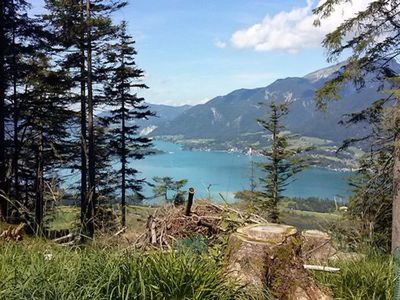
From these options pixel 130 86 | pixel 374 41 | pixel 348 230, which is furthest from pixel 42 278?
pixel 130 86

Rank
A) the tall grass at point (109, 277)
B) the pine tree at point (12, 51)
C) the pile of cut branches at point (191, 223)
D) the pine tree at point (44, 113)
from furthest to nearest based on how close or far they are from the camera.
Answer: the pine tree at point (44, 113), the pine tree at point (12, 51), the pile of cut branches at point (191, 223), the tall grass at point (109, 277)

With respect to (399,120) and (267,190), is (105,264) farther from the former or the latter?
(267,190)

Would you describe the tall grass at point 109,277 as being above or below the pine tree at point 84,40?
below

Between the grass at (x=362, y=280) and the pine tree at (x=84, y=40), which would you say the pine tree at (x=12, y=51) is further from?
the grass at (x=362, y=280)

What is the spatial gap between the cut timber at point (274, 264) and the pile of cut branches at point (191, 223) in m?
1.45

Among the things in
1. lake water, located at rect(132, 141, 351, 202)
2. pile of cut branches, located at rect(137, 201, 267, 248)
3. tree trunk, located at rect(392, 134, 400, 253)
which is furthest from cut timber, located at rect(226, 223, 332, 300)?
tree trunk, located at rect(392, 134, 400, 253)

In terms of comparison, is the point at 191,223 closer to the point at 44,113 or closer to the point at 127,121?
the point at 44,113

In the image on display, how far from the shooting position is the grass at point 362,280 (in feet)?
13.3

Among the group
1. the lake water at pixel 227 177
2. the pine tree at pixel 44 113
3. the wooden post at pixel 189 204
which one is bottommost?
the lake water at pixel 227 177

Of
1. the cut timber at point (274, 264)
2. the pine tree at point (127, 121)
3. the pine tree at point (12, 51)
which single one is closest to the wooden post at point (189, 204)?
the cut timber at point (274, 264)

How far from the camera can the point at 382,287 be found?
416cm

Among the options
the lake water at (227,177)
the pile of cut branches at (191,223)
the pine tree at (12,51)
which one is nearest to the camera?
the pile of cut branches at (191,223)

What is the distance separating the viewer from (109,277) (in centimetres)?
266

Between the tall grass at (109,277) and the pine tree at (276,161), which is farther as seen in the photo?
the pine tree at (276,161)
